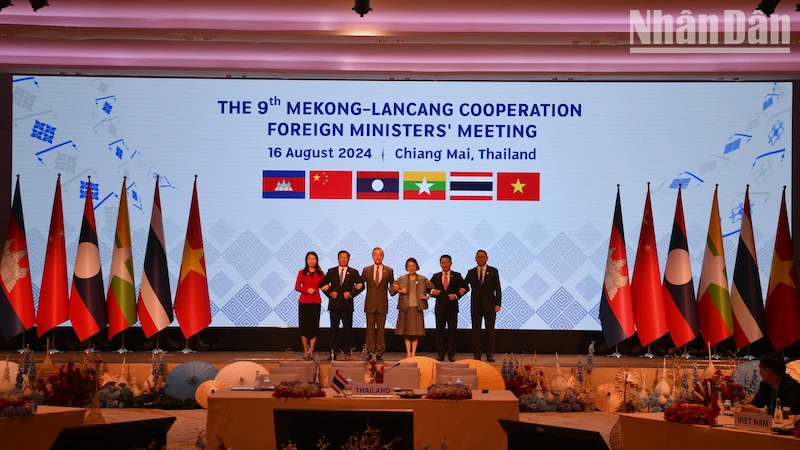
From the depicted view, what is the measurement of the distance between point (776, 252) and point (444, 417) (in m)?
5.36

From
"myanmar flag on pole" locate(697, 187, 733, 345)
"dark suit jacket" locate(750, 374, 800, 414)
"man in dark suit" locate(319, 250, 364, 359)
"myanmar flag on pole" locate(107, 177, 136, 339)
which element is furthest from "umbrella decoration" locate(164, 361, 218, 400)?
"dark suit jacket" locate(750, 374, 800, 414)

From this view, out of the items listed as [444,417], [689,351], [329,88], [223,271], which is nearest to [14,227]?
[223,271]

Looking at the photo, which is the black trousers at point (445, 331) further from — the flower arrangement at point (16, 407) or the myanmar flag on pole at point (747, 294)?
the flower arrangement at point (16, 407)

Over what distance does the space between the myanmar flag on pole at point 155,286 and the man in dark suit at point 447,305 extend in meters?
3.01

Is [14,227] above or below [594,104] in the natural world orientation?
below

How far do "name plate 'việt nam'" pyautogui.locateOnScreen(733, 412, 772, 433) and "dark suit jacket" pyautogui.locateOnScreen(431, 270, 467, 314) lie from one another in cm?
505

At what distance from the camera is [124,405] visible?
893 centimetres

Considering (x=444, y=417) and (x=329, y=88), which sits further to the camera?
(x=329, y=88)

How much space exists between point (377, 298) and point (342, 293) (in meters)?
0.42

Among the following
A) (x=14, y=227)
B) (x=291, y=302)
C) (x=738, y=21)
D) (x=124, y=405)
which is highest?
(x=738, y=21)

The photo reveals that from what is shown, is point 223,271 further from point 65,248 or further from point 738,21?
point 738,21

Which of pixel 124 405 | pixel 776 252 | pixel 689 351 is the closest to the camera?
pixel 124 405

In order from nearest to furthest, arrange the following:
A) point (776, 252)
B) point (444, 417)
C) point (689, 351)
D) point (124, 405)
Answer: point (444, 417) < point (124, 405) < point (776, 252) < point (689, 351)

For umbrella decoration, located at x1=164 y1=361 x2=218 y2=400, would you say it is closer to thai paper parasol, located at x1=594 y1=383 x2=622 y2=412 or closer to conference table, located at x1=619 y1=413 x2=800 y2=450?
thai paper parasol, located at x1=594 y1=383 x2=622 y2=412
